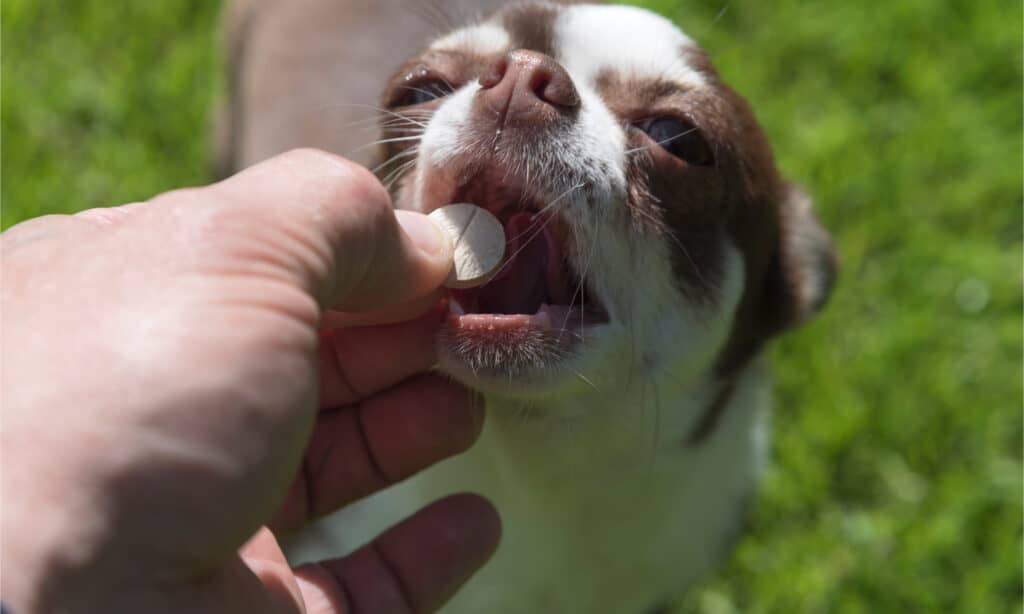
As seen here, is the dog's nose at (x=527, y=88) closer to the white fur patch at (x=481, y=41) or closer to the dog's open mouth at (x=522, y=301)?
the dog's open mouth at (x=522, y=301)

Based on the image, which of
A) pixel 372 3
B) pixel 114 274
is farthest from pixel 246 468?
pixel 372 3

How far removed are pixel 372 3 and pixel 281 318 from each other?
8.10ft

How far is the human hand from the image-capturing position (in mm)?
1435

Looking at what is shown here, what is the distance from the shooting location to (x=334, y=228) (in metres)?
1.64

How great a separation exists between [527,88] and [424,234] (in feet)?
1.23

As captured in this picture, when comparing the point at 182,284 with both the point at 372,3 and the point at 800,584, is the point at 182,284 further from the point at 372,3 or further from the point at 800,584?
the point at 800,584

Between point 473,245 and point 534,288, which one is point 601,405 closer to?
point 534,288

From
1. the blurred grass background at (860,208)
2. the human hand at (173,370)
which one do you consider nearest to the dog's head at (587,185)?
the human hand at (173,370)

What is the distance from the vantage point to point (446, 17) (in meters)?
2.98

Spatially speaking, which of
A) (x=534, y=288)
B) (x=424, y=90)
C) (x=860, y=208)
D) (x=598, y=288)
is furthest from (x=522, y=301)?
(x=860, y=208)

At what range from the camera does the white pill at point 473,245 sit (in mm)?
1946

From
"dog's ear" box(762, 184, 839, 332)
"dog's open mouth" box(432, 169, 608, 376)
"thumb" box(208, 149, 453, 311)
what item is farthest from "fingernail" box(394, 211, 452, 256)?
"dog's ear" box(762, 184, 839, 332)

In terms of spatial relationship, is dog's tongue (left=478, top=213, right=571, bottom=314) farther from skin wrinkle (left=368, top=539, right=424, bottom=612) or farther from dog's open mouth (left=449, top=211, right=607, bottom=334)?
skin wrinkle (left=368, top=539, right=424, bottom=612)

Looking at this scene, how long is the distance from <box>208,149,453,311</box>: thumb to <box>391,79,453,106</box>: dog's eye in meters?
0.65
